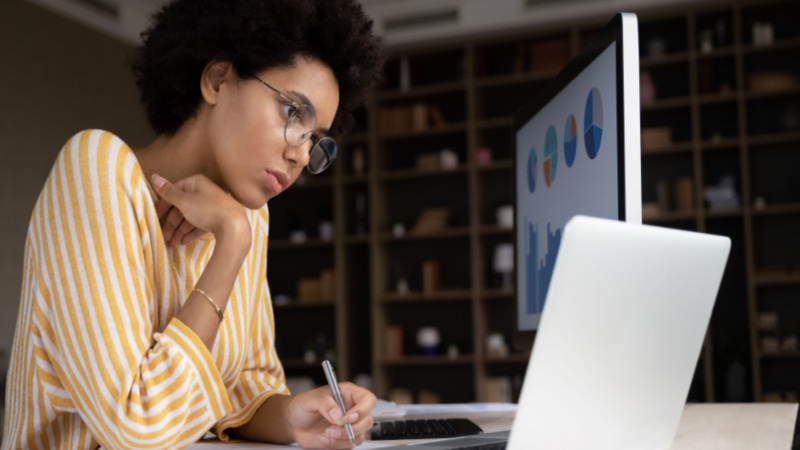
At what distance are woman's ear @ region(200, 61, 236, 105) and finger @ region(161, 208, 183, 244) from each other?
18 cm

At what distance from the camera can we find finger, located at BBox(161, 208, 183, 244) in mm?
1068

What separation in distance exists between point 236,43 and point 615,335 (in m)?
0.72

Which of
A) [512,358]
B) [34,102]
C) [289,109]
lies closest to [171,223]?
[289,109]

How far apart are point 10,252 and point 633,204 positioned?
14.1ft

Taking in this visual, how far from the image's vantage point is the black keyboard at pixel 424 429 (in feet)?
3.69

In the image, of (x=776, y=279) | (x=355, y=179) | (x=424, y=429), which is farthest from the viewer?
(x=355, y=179)

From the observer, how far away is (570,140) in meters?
1.25

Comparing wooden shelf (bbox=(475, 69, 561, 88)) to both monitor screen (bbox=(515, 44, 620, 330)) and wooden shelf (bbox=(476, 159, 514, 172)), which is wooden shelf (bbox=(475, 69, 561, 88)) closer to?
wooden shelf (bbox=(476, 159, 514, 172))

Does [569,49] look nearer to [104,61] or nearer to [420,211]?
[420,211]

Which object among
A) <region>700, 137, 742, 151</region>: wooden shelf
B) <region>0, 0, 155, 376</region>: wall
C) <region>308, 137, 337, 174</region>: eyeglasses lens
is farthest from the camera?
<region>700, 137, 742, 151</region>: wooden shelf

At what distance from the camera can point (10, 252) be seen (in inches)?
175

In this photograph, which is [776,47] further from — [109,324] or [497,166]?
[109,324]

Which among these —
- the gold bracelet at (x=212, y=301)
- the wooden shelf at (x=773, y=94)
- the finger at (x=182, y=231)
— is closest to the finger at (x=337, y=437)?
the gold bracelet at (x=212, y=301)

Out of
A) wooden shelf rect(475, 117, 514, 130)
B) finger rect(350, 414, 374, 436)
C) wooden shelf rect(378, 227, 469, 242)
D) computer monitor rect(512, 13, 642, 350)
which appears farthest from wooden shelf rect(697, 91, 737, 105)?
finger rect(350, 414, 374, 436)
